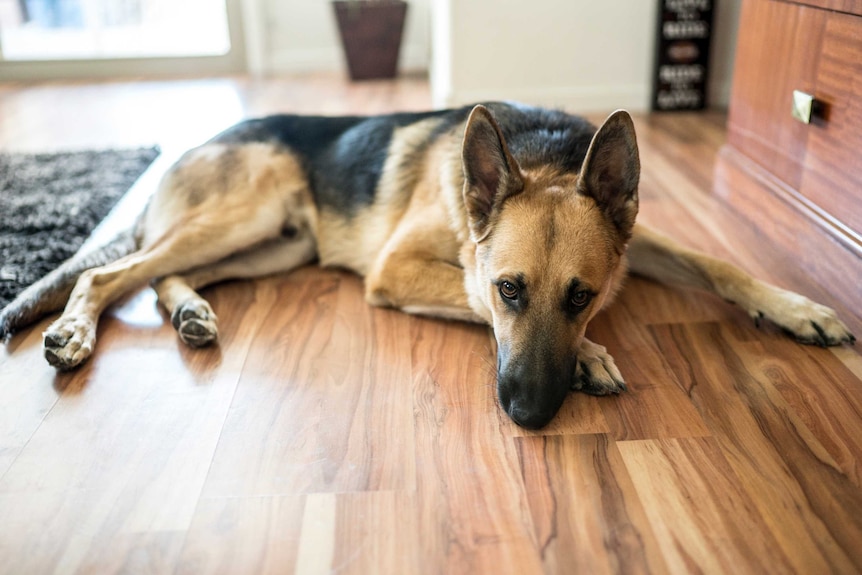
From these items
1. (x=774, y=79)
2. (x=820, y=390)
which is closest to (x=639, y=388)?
(x=820, y=390)

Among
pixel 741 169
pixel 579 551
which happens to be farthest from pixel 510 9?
pixel 579 551

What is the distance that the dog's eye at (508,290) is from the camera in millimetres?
1960

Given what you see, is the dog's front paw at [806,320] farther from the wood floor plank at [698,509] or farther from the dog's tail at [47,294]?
the dog's tail at [47,294]

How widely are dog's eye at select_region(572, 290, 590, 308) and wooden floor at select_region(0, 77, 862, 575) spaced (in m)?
0.29

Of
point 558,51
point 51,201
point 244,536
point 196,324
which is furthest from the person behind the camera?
point 558,51

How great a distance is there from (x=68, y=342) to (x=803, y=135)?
266cm

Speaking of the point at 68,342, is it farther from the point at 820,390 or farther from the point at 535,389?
the point at 820,390

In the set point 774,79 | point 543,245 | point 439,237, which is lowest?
point 439,237

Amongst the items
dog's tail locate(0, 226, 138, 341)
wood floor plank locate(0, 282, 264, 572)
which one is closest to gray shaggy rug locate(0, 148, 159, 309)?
dog's tail locate(0, 226, 138, 341)

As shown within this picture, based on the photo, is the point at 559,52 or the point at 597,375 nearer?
the point at 597,375

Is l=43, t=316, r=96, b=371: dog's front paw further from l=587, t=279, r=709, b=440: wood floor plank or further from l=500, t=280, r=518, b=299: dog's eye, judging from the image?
l=587, t=279, r=709, b=440: wood floor plank

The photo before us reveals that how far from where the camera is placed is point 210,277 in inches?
112

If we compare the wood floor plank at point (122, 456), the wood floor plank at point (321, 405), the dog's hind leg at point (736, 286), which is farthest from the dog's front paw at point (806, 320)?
the wood floor plank at point (122, 456)

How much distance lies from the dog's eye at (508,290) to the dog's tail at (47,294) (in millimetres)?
1529
